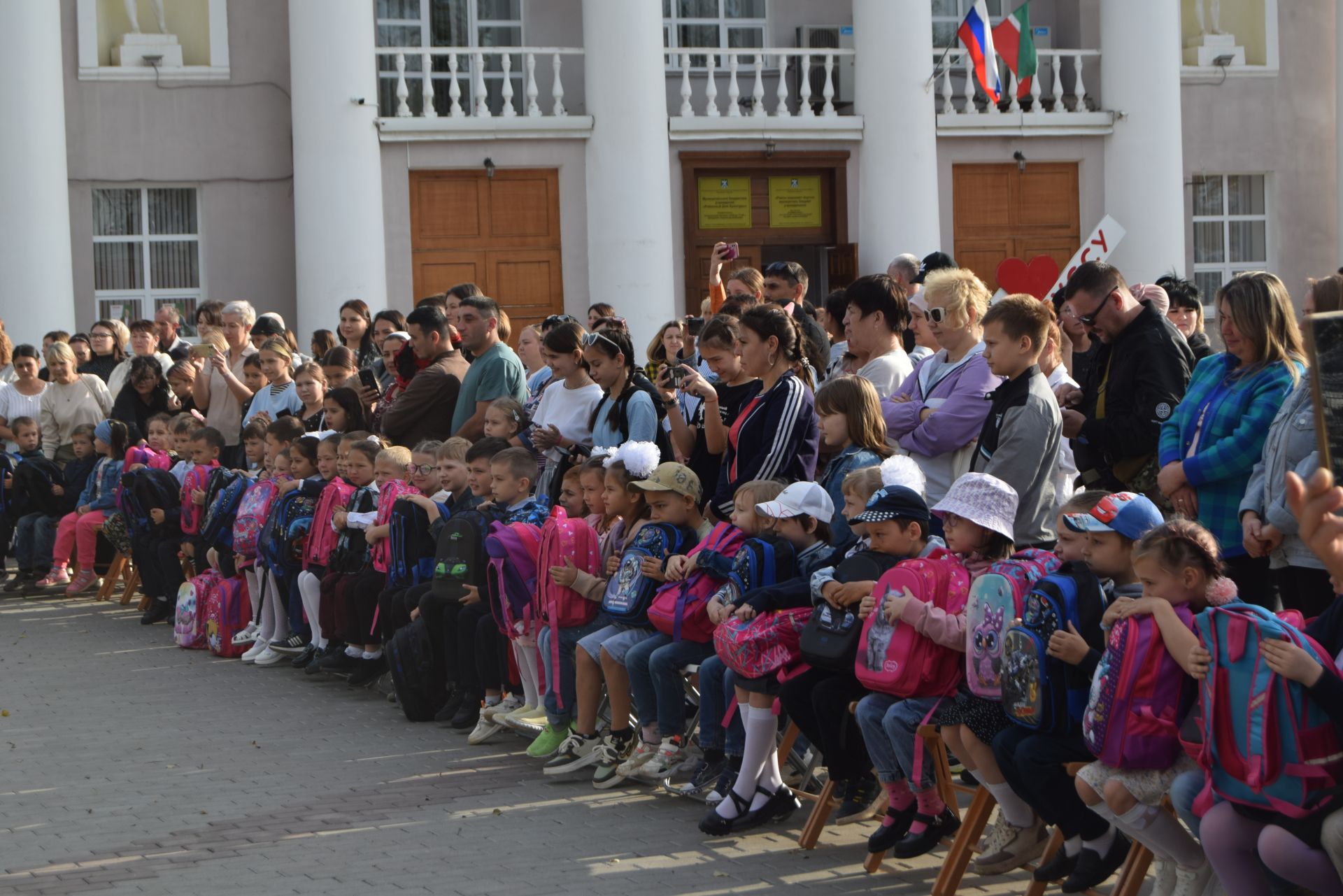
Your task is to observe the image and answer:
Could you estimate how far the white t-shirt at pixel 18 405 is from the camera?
15.3 m

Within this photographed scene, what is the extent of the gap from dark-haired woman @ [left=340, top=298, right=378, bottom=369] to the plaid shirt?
28.0ft

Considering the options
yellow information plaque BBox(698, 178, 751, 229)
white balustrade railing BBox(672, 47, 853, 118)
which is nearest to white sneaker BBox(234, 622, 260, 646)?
white balustrade railing BBox(672, 47, 853, 118)

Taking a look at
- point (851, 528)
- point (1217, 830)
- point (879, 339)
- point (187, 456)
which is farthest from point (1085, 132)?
point (1217, 830)

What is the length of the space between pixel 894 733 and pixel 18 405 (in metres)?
11.6

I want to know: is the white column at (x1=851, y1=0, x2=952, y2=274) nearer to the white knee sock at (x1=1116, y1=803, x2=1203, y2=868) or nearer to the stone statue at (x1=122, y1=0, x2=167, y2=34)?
the stone statue at (x1=122, y1=0, x2=167, y2=34)

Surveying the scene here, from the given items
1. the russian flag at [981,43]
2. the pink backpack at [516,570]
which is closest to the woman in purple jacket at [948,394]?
the pink backpack at [516,570]

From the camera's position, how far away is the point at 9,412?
15359mm

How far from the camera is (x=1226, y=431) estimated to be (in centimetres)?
627

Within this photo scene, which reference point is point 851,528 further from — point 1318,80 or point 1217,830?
point 1318,80

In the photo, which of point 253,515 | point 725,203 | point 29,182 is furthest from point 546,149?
point 253,515

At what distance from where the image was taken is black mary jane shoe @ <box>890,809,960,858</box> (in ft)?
19.7

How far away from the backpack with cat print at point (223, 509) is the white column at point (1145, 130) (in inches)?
538

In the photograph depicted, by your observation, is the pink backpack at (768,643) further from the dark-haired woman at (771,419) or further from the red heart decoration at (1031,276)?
the red heart decoration at (1031,276)

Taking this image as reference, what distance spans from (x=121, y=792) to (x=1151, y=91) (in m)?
18.2
